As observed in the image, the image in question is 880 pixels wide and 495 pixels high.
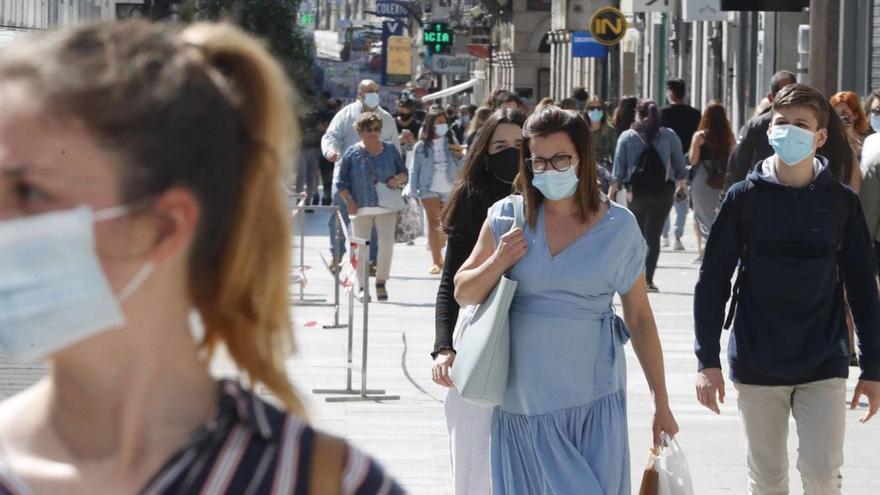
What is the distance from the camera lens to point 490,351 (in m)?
5.77

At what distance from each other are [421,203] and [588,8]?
28.2 m

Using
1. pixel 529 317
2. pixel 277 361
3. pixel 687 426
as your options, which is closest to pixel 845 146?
pixel 687 426

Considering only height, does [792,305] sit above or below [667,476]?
above

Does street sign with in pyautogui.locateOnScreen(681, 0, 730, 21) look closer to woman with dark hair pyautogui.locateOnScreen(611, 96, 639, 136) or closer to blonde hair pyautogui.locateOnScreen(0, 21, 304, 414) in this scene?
woman with dark hair pyautogui.locateOnScreen(611, 96, 639, 136)

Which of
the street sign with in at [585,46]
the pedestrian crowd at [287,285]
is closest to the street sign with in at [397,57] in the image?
the street sign with in at [585,46]

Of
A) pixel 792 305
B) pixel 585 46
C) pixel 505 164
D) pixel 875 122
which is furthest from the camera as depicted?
pixel 585 46

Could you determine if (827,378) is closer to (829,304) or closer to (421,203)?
→ (829,304)

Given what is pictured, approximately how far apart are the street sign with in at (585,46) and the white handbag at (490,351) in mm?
27292

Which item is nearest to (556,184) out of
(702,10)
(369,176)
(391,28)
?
(369,176)

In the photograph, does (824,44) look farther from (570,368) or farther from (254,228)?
(254,228)

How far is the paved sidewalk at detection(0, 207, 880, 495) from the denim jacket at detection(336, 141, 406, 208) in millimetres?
982

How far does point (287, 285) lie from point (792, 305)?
4.40 m

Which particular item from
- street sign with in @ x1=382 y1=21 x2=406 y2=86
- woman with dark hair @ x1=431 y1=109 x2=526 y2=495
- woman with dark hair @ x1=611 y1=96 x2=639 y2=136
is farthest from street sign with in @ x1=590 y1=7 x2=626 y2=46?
street sign with in @ x1=382 y1=21 x2=406 y2=86

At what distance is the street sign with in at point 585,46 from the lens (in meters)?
33.1
